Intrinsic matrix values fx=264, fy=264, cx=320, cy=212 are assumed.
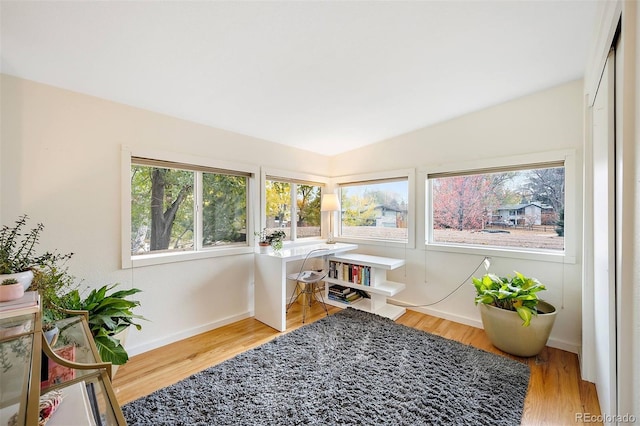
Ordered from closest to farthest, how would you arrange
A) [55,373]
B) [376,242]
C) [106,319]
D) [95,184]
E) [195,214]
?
1. [55,373]
2. [106,319]
3. [95,184]
4. [195,214]
5. [376,242]

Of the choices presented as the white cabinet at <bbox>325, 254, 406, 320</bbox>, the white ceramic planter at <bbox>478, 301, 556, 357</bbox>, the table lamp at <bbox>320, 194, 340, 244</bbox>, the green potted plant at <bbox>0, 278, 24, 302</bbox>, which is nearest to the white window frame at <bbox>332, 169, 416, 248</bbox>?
the white cabinet at <bbox>325, 254, 406, 320</bbox>

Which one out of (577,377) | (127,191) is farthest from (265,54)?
(577,377)

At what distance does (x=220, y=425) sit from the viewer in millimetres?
1498

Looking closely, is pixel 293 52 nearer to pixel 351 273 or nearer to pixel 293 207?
pixel 293 207

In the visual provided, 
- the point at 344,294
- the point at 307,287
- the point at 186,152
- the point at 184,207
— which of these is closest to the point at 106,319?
the point at 184,207

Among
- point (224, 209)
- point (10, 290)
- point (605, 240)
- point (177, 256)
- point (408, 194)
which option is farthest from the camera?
point (408, 194)

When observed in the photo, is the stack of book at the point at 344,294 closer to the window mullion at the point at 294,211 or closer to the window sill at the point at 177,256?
the window mullion at the point at 294,211

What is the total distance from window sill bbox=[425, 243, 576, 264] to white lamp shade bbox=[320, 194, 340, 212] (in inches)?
51.1

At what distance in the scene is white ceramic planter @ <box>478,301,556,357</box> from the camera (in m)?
2.10

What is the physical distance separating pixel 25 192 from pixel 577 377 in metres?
4.12

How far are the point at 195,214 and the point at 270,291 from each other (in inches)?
44.2

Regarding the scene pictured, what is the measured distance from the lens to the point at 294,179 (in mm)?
3570

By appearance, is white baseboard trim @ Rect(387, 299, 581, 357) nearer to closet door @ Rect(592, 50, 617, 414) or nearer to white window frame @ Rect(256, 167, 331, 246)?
closet door @ Rect(592, 50, 617, 414)

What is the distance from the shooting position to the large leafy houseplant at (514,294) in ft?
6.87
